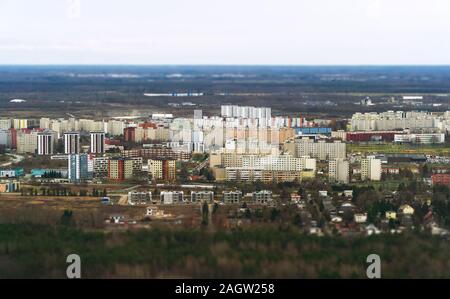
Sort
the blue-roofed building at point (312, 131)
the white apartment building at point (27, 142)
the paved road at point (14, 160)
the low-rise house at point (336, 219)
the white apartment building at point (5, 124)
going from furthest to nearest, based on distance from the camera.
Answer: the white apartment building at point (5, 124) < the blue-roofed building at point (312, 131) < the white apartment building at point (27, 142) < the paved road at point (14, 160) < the low-rise house at point (336, 219)

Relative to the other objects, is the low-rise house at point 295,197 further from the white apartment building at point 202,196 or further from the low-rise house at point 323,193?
the white apartment building at point 202,196

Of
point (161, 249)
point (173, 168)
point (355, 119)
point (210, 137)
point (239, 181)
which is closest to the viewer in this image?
point (161, 249)

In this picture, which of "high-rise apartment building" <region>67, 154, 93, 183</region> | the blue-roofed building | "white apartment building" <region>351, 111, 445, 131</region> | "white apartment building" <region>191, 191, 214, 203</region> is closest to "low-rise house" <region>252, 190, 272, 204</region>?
"white apartment building" <region>191, 191, 214, 203</region>

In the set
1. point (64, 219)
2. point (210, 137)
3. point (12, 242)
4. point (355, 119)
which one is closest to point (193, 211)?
point (64, 219)

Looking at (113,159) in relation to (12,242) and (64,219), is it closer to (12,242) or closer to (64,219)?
(64,219)

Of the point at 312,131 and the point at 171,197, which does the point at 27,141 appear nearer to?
the point at 312,131

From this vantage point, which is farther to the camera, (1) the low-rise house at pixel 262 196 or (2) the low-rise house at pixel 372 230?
(1) the low-rise house at pixel 262 196

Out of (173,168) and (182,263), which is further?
(173,168)

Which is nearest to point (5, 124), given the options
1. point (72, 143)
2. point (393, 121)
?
point (72, 143)

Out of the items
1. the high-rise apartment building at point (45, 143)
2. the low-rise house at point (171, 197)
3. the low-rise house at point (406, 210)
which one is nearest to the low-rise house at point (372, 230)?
the low-rise house at point (406, 210)
